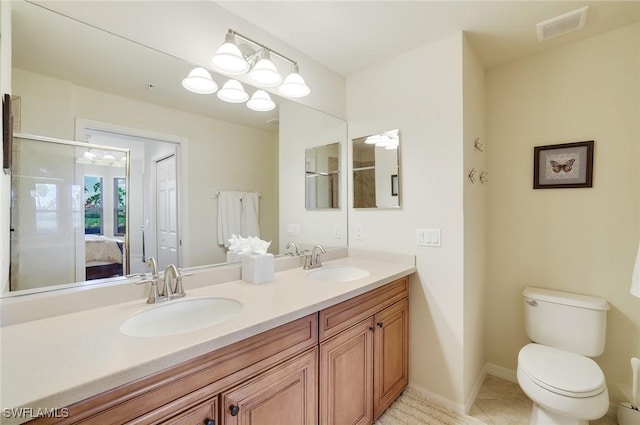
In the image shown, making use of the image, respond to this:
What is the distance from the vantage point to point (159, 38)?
1339 millimetres

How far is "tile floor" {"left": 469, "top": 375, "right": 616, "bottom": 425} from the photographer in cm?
169

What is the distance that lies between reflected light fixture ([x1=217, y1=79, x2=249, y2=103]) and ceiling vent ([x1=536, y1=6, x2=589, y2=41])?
71.8 inches

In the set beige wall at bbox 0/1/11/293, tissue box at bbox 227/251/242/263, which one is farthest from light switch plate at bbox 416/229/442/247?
beige wall at bbox 0/1/11/293

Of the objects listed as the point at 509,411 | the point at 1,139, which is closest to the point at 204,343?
the point at 1,139

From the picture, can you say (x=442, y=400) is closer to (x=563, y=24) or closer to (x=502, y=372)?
(x=502, y=372)

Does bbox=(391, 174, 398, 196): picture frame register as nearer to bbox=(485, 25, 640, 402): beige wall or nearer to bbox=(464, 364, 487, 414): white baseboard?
bbox=(485, 25, 640, 402): beige wall

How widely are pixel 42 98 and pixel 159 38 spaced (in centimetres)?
56

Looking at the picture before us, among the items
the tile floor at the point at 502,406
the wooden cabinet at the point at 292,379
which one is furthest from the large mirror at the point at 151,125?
the tile floor at the point at 502,406

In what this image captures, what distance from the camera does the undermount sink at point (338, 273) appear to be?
72.7 inches

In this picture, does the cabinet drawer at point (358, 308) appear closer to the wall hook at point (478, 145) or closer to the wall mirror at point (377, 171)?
the wall mirror at point (377, 171)

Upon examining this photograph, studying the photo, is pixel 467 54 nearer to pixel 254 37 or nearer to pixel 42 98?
pixel 254 37

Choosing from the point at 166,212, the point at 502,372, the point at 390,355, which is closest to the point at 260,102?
the point at 166,212

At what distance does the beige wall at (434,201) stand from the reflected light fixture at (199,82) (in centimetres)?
122

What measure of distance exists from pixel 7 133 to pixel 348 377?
5.70 feet
